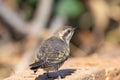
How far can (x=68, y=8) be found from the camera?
432 inches

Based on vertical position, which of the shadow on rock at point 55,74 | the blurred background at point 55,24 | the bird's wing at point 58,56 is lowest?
the shadow on rock at point 55,74

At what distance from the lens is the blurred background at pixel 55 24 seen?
1068 centimetres

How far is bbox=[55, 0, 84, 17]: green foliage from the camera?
10945 mm

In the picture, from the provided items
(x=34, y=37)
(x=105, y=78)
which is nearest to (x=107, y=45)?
(x=34, y=37)

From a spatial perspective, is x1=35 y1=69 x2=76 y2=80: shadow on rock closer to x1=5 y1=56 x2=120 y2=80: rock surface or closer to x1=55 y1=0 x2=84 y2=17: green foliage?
x1=5 y1=56 x2=120 y2=80: rock surface

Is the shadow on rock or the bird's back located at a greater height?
the bird's back

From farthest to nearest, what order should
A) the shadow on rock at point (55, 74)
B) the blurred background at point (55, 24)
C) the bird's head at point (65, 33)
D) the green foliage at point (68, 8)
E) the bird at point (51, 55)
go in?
1. the green foliage at point (68, 8)
2. the blurred background at point (55, 24)
3. the bird's head at point (65, 33)
4. the shadow on rock at point (55, 74)
5. the bird at point (51, 55)

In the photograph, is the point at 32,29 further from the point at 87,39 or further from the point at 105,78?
the point at 105,78

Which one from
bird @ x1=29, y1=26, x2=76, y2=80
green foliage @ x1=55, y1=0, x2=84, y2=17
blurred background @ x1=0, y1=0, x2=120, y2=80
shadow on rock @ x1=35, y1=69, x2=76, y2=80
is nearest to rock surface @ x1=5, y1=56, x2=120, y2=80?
shadow on rock @ x1=35, y1=69, x2=76, y2=80

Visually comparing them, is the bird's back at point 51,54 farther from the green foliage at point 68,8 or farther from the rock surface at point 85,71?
the green foliage at point 68,8

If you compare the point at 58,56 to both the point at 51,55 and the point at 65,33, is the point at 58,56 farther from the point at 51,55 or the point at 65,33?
the point at 65,33

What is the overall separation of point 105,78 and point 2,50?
16.0ft

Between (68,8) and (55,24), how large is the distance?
17.3 inches

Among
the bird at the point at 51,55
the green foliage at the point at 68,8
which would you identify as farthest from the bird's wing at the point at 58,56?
the green foliage at the point at 68,8
